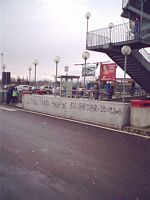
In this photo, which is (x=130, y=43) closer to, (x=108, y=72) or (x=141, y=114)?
(x=108, y=72)

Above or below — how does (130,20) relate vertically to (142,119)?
above

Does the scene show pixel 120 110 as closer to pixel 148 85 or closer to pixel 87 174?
pixel 87 174

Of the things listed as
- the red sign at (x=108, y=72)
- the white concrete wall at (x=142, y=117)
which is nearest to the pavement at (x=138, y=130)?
the white concrete wall at (x=142, y=117)

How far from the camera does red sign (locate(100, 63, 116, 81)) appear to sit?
2172 cm

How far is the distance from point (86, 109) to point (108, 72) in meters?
6.23

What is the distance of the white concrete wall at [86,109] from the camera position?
46.9ft

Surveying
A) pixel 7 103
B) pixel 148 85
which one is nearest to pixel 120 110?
pixel 148 85

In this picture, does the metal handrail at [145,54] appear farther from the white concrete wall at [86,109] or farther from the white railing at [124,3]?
the white concrete wall at [86,109]

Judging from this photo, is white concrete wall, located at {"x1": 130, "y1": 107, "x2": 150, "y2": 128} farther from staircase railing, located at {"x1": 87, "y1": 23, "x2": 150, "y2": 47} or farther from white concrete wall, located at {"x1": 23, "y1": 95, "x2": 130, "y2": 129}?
staircase railing, located at {"x1": 87, "y1": 23, "x2": 150, "y2": 47}

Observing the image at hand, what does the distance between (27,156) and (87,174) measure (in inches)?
79.3

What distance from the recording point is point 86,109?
653 inches

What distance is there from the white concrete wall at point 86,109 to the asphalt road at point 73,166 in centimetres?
222

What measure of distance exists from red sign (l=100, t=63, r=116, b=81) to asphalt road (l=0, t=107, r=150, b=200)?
10.1 metres

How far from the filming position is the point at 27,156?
821 cm
